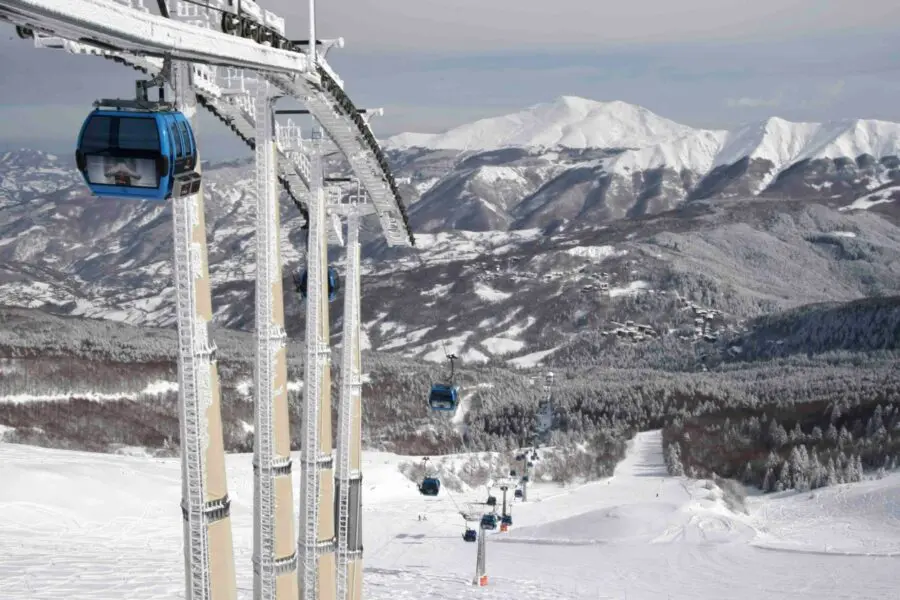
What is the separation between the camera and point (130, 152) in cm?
924

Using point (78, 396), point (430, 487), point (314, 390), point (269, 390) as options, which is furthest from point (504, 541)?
point (78, 396)

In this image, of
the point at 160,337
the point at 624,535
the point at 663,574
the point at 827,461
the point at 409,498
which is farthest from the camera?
the point at 160,337

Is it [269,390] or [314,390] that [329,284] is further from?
[269,390]

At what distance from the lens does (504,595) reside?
37.0m

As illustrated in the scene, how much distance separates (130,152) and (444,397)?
127 feet

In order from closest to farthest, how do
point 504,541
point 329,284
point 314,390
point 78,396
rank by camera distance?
point 314,390 < point 329,284 < point 504,541 < point 78,396

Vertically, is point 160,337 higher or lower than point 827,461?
higher

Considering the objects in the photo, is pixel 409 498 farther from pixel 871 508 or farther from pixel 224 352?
pixel 224 352

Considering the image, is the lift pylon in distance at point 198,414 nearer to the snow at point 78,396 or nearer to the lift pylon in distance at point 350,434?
the lift pylon in distance at point 350,434

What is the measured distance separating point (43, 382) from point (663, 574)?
87.3 metres

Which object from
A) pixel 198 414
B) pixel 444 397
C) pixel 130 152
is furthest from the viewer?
pixel 444 397

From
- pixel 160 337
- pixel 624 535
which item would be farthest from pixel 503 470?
pixel 160 337

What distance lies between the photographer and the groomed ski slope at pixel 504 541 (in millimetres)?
36062

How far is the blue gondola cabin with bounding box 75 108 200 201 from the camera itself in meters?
9.23
